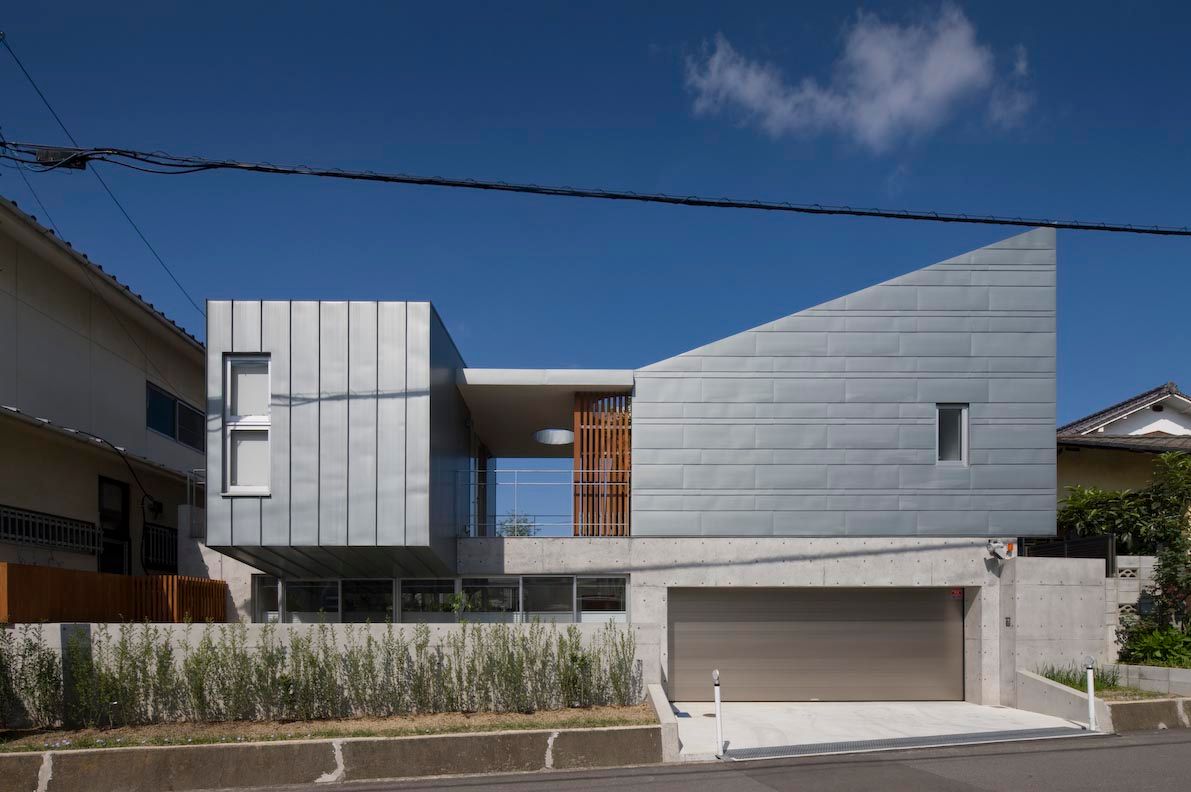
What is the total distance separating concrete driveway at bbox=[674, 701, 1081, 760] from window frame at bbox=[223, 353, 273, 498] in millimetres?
6553

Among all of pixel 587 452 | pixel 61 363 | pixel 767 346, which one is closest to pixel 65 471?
pixel 61 363

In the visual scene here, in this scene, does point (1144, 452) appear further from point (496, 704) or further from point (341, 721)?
point (341, 721)

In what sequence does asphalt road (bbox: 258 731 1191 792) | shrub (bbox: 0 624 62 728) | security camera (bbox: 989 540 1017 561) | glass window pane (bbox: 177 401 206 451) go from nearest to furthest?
asphalt road (bbox: 258 731 1191 792) → shrub (bbox: 0 624 62 728) → security camera (bbox: 989 540 1017 561) → glass window pane (bbox: 177 401 206 451)

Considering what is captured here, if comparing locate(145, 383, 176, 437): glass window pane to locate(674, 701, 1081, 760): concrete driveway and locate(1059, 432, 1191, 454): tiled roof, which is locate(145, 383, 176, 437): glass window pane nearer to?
locate(674, 701, 1081, 760): concrete driveway

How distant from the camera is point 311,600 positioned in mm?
16188

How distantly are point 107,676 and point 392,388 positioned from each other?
Answer: 16.2 ft

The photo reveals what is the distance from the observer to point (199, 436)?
22.6 meters

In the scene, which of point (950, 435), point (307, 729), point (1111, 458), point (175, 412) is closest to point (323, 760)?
point (307, 729)

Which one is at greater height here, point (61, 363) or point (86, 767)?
point (61, 363)

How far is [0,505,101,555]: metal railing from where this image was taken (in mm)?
14562

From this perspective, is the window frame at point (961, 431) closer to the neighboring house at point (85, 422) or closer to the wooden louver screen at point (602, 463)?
the wooden louver screen at point (602, 463)

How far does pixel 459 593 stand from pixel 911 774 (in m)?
7.94

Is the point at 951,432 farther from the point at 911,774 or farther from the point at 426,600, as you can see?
the point at 426,600

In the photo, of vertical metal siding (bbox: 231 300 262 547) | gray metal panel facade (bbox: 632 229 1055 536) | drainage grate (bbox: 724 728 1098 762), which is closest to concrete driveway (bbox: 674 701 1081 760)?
drainage grate (bbox: 724 728 1098 762)
